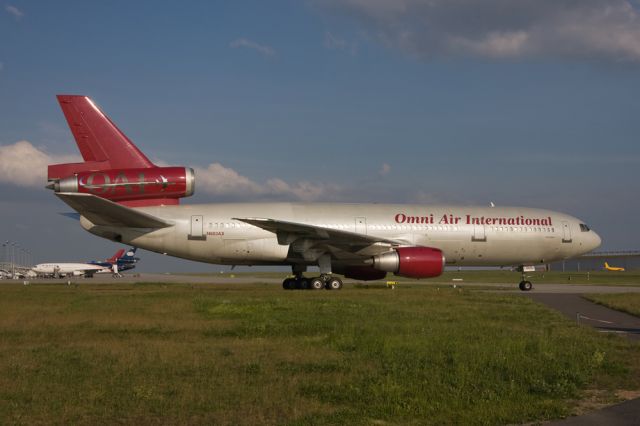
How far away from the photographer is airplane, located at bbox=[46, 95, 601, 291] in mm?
23656

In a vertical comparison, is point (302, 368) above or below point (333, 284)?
below

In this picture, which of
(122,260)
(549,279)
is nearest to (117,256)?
(122,260)

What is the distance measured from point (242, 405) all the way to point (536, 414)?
281 centimetres

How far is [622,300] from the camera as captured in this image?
70.1 feet

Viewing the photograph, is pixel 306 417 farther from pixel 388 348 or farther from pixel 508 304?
pixel 508 304

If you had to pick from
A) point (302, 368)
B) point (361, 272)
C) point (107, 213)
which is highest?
point (107, 213)

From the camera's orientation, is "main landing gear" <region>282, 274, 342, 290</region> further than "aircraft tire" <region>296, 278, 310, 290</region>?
No

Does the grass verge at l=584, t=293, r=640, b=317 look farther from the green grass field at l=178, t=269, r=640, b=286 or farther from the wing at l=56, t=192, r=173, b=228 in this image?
the green grass field at l=178, t=269, r=640, b=286

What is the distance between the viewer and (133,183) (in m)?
24.2

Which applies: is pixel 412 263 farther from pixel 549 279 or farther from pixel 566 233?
pixel 549 279

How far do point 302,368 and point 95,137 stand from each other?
62.0ft

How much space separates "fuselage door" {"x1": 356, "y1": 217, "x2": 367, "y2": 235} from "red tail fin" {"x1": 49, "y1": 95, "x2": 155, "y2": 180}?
9132 millimetres

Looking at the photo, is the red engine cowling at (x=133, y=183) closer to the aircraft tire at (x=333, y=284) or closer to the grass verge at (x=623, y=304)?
the aircraft tire at (x=333, y=284)

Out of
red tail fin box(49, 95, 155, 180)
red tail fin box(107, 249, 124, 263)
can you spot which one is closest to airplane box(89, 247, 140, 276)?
red tail fin box(107, 249, 124, 263)
